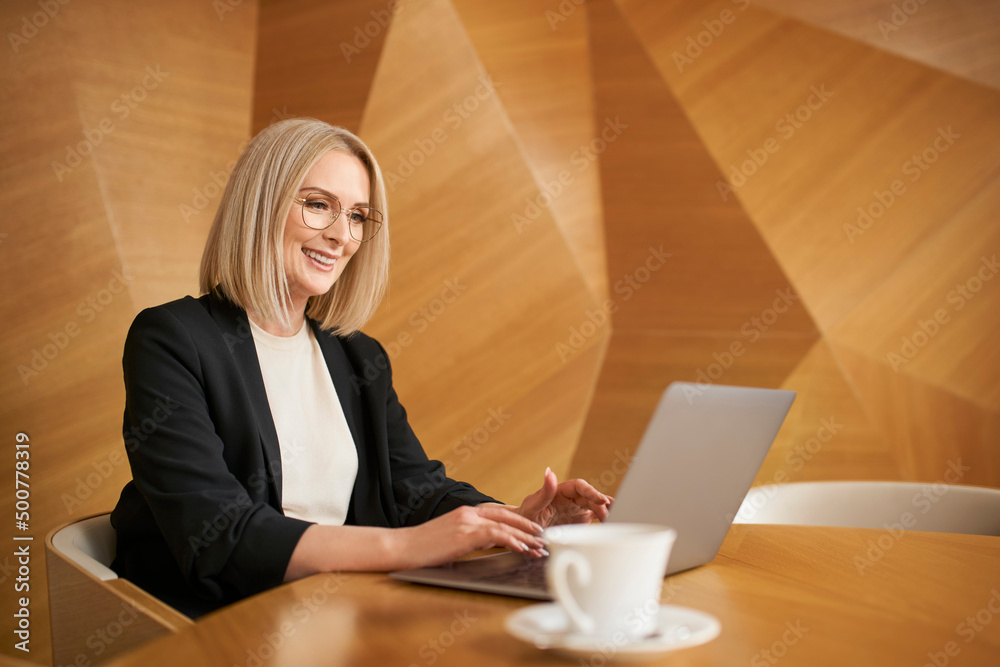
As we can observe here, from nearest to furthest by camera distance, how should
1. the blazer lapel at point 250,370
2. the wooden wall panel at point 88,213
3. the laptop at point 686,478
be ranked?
1. the laptop at point 686,478
2. the blazer lapel at point 250,370
3. the wooden wall panel at point 88,213

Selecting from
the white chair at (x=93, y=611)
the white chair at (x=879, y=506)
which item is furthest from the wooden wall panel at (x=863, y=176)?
the white chair at (x=93, y=611)

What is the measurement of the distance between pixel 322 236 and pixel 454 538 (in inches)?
34.3

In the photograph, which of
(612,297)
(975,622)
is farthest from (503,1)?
(975,622)

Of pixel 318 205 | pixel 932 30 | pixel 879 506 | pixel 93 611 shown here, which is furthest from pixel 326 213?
pixel 932 30

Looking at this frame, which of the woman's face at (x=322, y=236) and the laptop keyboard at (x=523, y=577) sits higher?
the woman's face at (x=322, y=236)

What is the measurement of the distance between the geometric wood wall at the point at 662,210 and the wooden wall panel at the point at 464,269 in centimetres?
1

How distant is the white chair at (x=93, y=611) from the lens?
1097mm

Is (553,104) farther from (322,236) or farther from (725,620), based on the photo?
(725,620)

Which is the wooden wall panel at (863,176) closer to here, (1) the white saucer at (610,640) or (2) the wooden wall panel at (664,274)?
(2) the wooden wall panel at (664,274)

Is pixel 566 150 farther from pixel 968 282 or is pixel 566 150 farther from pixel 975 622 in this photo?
pixel 975 622

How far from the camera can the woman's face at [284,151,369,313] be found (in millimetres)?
1688

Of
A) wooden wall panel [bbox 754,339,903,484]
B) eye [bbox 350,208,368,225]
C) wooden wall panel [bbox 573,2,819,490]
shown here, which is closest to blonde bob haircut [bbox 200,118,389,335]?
eye [bbox 350,208,368,225]

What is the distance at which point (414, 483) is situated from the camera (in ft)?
5.83

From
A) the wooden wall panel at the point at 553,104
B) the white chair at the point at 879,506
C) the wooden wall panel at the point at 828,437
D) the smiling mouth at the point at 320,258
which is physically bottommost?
the wooden wall panel at the point at 828,437
